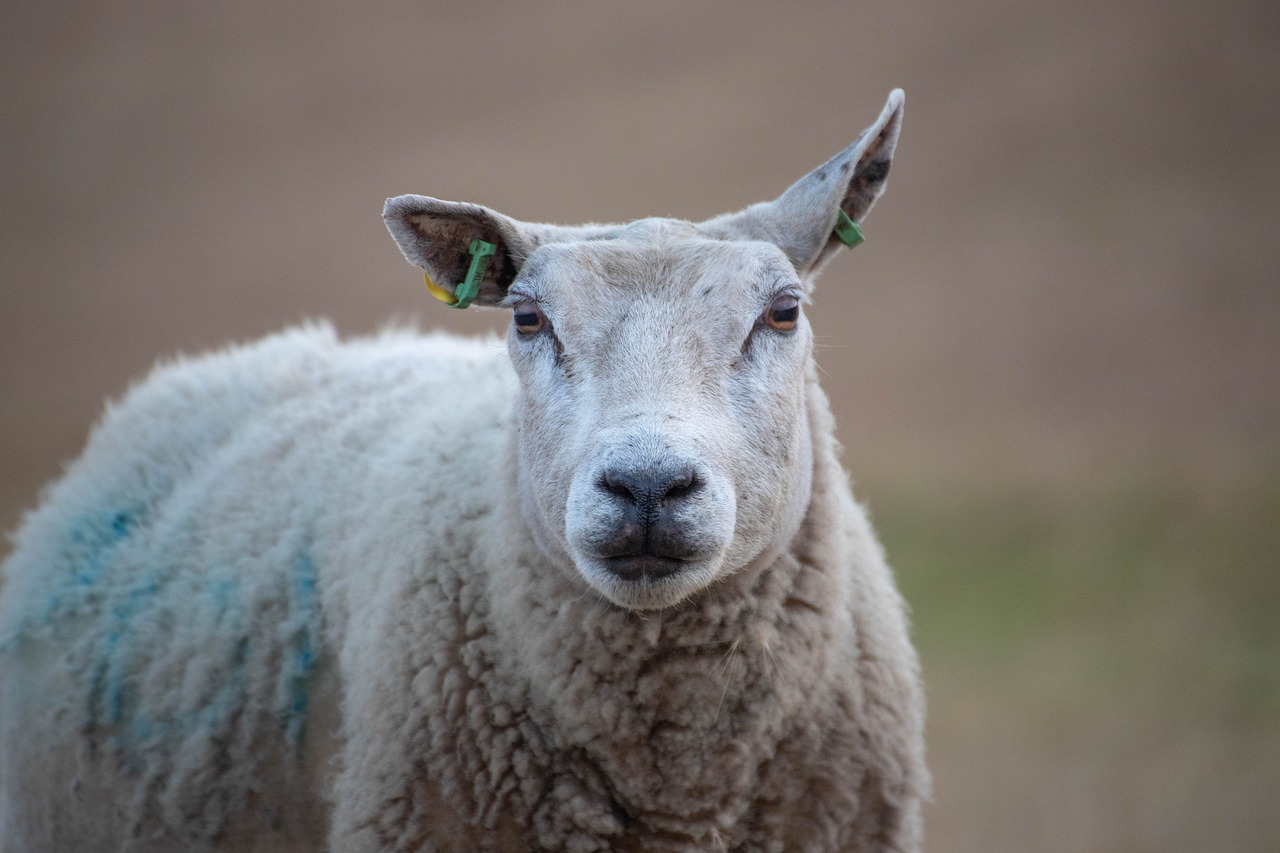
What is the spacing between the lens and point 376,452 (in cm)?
445

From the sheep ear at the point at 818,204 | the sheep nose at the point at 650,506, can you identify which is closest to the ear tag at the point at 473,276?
the sheep ear at the point at 818,204

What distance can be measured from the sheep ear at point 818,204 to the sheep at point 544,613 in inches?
0.4

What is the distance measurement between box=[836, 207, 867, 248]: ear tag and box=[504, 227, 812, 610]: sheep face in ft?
1.08

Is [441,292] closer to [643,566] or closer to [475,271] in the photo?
[475,271]

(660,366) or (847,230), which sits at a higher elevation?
(847,230)

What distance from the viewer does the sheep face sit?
9.45 feet

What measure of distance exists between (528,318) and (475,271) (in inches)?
12.0

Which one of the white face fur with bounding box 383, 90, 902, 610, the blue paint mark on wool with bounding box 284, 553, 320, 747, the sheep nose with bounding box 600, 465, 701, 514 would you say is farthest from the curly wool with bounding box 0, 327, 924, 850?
the sheep nose with bounding box 600, 465, 701, 514

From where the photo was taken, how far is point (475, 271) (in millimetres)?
3715

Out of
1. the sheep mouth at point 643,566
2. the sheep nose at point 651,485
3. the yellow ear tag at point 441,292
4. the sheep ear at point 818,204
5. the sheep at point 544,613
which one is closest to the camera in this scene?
the sheep nose at point 651,485

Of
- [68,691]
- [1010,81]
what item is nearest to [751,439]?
[68,691]

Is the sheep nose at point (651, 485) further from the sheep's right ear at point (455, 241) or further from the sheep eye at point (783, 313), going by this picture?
the sheep's right ear at point (455, 241)

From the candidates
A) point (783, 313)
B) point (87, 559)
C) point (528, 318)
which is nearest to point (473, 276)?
point (528, 318)

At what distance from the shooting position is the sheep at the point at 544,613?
3.21 m
